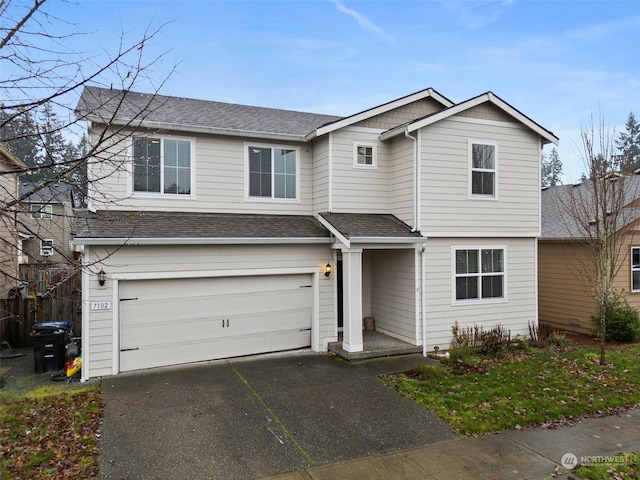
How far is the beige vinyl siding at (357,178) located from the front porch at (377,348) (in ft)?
11.2

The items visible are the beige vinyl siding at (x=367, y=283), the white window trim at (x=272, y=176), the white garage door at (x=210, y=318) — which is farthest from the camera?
the beige vinyl siding at (x=367, y=283)

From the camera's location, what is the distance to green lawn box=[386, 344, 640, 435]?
20.6 feet

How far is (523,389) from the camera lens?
738 centimetres

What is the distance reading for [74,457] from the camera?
495 centimetres

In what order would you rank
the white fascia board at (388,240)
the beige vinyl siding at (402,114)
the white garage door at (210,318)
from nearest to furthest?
the white garage door at (210,318)
the white fascia board at (388,240)
the beige vinyl siding at (402,114)

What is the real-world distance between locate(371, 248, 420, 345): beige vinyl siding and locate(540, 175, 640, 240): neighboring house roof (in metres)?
5.26

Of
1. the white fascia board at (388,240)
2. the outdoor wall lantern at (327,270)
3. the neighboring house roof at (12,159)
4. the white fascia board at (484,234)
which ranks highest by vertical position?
the neighboring house roof at (12,159)

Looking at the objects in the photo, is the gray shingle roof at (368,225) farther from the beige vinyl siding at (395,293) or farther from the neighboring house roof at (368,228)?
the beige vinyl siding at (395,293)

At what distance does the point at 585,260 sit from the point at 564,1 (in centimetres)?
816

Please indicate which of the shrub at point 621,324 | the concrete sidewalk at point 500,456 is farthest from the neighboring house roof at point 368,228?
the shrub at point 621,324

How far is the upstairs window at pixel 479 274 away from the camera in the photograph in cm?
1040

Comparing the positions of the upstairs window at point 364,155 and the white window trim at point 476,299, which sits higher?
the upstairs window at point 364,155

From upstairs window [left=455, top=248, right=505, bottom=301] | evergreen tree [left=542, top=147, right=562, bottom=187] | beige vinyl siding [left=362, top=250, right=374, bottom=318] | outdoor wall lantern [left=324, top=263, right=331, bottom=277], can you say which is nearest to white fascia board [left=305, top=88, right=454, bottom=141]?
outdoor wall lantern [left=324, top=263, right=331, bottom=277]

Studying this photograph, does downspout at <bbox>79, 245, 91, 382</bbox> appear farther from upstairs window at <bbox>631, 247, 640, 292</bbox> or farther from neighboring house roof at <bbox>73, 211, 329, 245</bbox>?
upstairs window at <bbox>631, 247, 640, 292</bbox>
